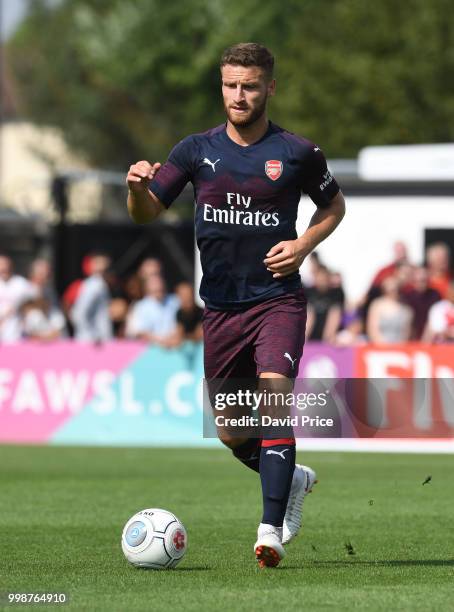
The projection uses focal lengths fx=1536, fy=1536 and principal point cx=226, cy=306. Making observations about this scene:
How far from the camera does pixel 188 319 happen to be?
1859 cm

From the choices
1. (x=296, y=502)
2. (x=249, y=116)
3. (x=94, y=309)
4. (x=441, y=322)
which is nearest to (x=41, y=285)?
(x=94, y=309)

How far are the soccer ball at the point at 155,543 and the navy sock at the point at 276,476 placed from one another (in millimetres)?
447

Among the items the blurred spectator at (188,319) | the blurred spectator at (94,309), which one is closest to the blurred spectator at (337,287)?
the blurred spectator at (188,319)

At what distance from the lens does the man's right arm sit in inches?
301

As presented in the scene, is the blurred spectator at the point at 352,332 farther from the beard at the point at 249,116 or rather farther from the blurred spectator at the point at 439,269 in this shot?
the beard at the point at 249,116

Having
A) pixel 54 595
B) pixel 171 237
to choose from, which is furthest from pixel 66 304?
pixel 54 595

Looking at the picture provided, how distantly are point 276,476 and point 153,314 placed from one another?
12412mm

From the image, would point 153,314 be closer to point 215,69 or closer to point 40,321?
point 40,321

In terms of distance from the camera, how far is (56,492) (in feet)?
39.9

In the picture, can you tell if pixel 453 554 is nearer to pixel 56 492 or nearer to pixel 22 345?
pixel 56 492

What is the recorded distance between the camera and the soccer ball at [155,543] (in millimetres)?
7516

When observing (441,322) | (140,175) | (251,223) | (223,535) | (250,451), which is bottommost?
(441,322)

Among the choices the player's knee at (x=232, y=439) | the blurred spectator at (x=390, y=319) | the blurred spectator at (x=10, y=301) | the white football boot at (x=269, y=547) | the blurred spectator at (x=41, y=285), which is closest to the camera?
the white football boot at (x=269, y=547)

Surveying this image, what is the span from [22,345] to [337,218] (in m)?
11.1
